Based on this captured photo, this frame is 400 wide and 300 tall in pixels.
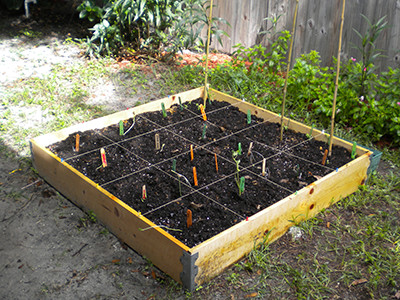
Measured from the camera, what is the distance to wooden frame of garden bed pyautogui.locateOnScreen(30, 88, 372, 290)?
8.52 feet

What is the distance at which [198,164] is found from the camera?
11.4 feet

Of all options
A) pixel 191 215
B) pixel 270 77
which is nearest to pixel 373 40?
pixel 270 77

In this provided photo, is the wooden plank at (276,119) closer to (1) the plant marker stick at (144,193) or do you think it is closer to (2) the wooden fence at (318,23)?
(2) the wooden fence at (318,23)

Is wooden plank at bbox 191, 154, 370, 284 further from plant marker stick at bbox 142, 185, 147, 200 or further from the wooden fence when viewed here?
the wooden fence

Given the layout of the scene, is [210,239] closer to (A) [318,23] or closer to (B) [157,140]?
(B) [157,140]

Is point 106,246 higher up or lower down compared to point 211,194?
lower down

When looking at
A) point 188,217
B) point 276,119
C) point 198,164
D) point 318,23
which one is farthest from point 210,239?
point 318,23

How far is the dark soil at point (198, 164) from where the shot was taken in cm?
298

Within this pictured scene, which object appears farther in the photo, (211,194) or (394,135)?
(394,135)

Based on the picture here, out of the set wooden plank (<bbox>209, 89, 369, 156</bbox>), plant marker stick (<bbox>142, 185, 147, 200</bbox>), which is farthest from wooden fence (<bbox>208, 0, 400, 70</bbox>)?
plant marker stick (<bbox>142, 185, 147, 200</bbox>)

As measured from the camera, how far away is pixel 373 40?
4.07m

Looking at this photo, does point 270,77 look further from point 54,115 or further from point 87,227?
point 87,227

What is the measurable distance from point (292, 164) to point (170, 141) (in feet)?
3.18

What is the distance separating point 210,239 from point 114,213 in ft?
2.25
